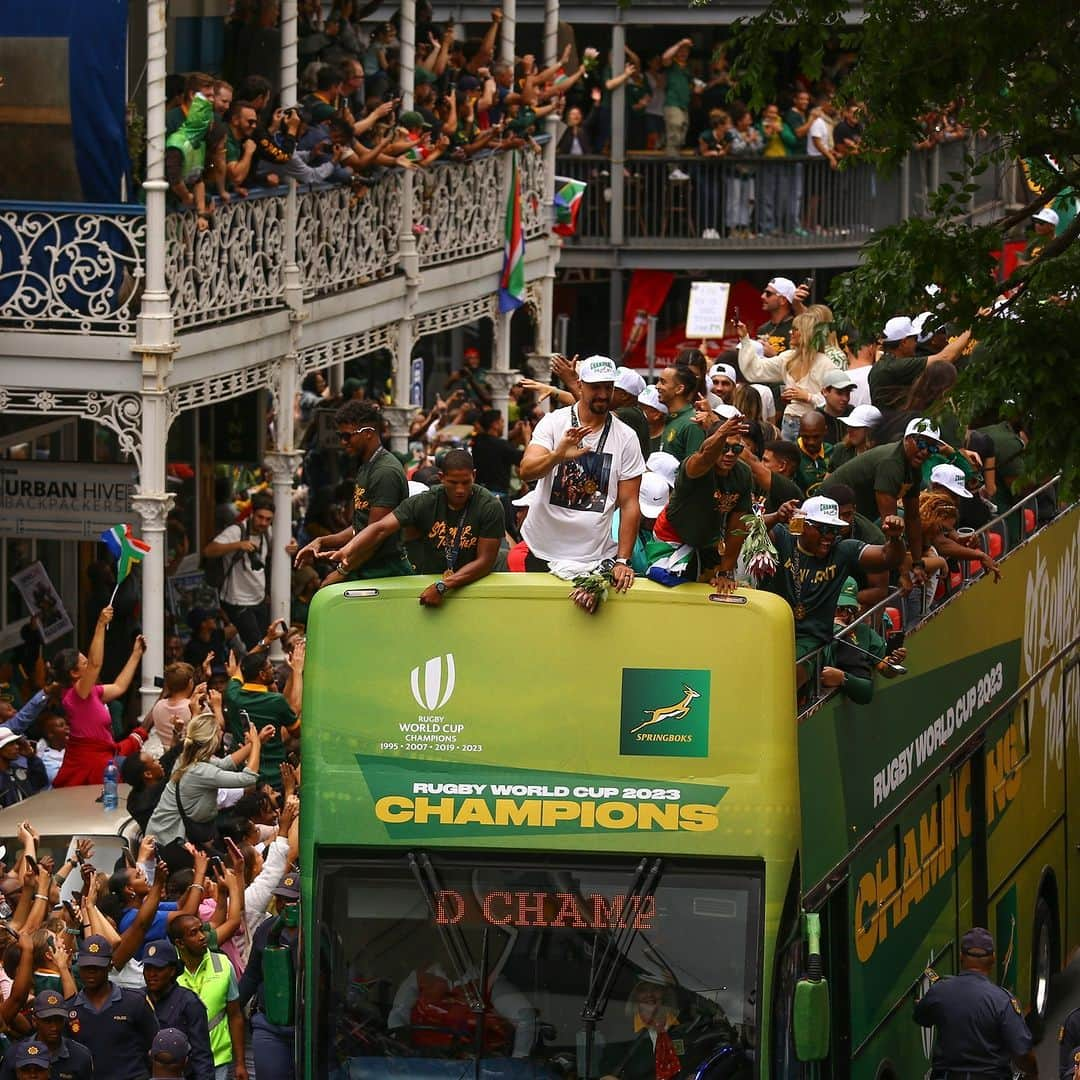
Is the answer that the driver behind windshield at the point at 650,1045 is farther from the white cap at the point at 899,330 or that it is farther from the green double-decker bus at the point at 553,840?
the white cap at the point at 899,330

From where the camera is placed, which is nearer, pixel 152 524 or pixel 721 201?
pixel 152 524

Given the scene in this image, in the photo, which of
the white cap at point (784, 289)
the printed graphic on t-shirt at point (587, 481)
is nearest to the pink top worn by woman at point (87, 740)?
the white cap at point (784, 289)

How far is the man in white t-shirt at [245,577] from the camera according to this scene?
2116 centimetres

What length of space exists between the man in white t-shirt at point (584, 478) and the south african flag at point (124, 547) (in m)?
7.18

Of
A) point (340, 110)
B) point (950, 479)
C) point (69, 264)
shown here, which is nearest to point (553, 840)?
point (950, 479)

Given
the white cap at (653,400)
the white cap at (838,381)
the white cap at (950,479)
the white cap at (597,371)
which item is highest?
the white cap at (597,371)

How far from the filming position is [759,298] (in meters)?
38.7

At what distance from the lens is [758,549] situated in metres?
10.6

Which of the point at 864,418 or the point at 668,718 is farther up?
the point at 864,418

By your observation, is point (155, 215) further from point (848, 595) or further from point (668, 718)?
point (668, 718)

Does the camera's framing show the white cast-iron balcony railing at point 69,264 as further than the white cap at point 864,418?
Yes

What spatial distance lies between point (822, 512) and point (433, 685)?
8.70ft

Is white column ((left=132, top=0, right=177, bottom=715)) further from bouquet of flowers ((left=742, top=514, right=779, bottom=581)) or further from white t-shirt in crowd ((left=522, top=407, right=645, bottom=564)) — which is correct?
bouquet of flowers ((left=742, top=514, right=779, bottom=581))

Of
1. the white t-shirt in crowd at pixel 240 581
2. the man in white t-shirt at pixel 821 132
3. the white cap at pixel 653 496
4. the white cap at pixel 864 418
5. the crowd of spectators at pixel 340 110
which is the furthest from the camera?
the man in white t-shirt at pixel 821 132
